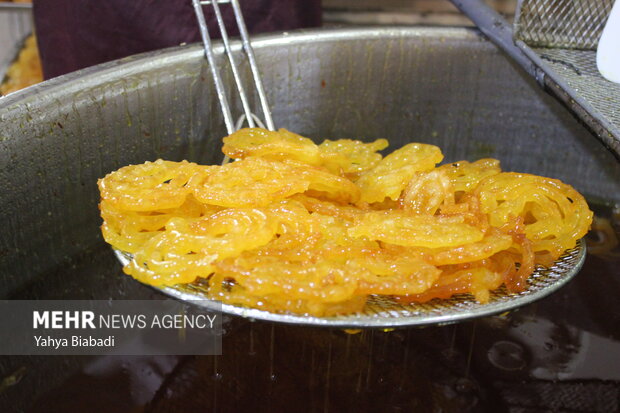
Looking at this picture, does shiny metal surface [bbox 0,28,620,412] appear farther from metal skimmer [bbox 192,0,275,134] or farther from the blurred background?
the blurred background

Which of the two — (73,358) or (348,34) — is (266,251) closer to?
(73,358)

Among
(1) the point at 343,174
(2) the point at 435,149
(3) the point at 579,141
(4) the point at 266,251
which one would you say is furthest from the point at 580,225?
(3) the point at 579,141

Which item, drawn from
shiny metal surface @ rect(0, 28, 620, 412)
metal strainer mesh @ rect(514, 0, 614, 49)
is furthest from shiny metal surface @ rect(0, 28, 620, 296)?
metal strainer mesh @ rect(514, 0, 614, 49)

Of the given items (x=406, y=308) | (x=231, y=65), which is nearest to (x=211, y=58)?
(x=231, y=65)

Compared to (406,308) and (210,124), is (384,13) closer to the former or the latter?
(210,124)

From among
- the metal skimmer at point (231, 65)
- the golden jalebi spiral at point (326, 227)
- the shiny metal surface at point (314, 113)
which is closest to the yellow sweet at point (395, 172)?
the golden jalebi spiral at point (326, 227)
